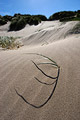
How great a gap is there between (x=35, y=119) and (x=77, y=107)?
0.27 metres

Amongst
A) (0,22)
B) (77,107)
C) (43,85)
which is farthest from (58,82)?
(0,22)

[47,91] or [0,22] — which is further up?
[0,22]

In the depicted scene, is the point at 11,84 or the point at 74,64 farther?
the point at 74,64

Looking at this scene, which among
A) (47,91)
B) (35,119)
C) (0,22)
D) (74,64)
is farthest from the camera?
(0,22)

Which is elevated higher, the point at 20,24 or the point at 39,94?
the point at 20,24

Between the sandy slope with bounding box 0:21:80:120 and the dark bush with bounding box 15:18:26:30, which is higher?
the dark bush with bounding box 15:18:26:30

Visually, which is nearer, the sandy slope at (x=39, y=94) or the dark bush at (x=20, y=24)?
the sandy slope at (x=39, y=94)

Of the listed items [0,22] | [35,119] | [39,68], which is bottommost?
[35,119]

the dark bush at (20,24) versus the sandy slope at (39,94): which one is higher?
the dark bush at (20,24)

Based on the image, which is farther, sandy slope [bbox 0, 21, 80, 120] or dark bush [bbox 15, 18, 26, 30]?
dark bush [bbox 15, 18, 26, 30]

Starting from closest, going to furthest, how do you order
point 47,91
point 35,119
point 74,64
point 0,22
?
1. point 35,119
2. point 47,91
3. point 74,64
4. point 0,22

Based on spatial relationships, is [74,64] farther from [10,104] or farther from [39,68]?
[10,104]

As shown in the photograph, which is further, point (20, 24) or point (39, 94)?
point (20, 24)

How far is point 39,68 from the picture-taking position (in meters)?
0.98
